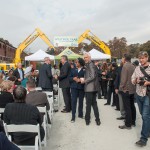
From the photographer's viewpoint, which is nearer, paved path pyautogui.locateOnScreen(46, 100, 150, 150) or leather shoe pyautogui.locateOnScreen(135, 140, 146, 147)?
leather shoe pyautogui.locateOnScreen(135, 140, 146, 147)

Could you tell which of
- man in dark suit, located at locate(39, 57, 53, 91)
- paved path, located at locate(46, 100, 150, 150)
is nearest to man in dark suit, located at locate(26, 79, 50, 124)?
paved path, located at locate(46, 100, 150, 150)

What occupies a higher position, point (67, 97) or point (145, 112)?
point (145, 112)

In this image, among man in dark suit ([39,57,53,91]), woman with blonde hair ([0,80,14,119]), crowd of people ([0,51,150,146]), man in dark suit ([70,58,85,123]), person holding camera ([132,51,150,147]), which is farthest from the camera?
man in dark suit ([39,57,53,91])

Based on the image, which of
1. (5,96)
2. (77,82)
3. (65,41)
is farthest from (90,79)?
(65,41)

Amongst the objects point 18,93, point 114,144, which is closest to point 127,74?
point 114,144

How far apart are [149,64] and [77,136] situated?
232 centimetres

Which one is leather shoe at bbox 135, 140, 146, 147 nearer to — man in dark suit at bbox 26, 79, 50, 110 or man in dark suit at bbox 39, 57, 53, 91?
man in dark suit at bbox 26, 79, 50, 110

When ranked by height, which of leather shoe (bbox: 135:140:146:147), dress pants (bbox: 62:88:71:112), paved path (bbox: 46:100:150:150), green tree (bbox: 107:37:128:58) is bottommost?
A: paved path (bbox: 46:100:150:150)

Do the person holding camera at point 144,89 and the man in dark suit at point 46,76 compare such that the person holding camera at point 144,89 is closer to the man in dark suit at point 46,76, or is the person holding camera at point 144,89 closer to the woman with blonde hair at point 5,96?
the woman with blonde hair at point 5,96

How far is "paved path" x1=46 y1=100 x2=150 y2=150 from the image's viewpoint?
509 cm

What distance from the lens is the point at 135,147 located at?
16.3ft

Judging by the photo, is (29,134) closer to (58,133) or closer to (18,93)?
(18,93)

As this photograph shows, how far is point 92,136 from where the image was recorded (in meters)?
5.71

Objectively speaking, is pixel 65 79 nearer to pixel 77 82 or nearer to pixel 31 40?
pixel 77 82
